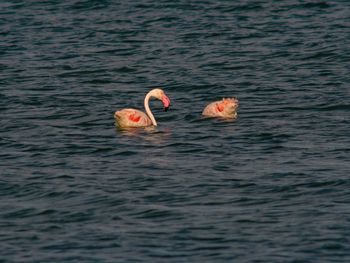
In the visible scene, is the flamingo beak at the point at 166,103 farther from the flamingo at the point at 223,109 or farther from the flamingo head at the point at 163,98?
the flamingo at the point at 223,109

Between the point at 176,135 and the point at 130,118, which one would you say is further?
the point at 130,118

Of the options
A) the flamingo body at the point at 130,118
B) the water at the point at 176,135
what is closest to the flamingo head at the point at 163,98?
the water at the point at 176,135

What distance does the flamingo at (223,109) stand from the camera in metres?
31.4

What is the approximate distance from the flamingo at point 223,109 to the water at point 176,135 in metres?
0.24

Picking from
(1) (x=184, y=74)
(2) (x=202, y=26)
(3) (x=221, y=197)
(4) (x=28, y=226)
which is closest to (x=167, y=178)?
(3) (x=221, y=197)

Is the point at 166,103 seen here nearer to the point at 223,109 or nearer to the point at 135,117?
the point at 135,117

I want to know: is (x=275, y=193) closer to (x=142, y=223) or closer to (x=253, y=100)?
(x=142, y=223)

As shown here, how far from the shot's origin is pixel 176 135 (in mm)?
30266

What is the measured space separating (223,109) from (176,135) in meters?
1.81

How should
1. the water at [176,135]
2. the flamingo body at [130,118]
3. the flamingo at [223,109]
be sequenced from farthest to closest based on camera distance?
the flamingo at [223,109], the flamingo body at [130,118], the water at [176,135]

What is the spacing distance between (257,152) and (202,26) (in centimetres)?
1703

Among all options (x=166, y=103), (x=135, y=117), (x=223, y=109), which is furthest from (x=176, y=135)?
(x=223, y=109)

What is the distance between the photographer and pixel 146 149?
2894 centimetres

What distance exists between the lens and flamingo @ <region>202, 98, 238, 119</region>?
31422mm
